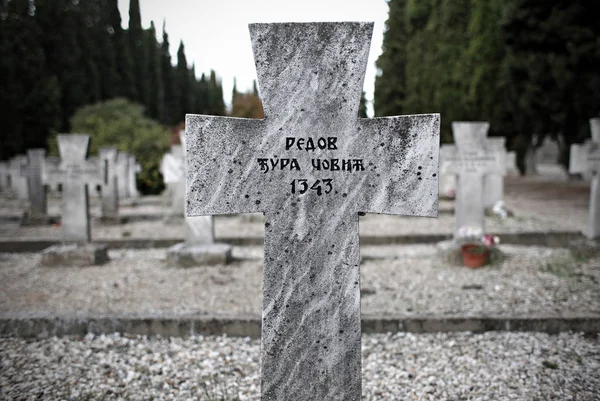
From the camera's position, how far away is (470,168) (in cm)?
668

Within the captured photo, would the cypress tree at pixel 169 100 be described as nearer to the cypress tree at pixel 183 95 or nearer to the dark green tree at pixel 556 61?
the cypress tree at pixel 183 95

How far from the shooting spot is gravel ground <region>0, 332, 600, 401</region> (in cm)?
274

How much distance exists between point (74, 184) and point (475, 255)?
5.82m

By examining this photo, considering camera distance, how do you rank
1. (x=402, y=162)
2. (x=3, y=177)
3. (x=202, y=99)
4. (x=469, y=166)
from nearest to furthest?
(x=402, y=162) → (x=469, y=166) → (x=3, y=177) → (x=202, y=99)

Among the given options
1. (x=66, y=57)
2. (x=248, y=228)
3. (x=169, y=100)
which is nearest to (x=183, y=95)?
(x=169, y=100)

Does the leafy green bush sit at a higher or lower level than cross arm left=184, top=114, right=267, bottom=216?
higher

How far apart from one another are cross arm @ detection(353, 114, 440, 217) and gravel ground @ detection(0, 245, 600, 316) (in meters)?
2.10

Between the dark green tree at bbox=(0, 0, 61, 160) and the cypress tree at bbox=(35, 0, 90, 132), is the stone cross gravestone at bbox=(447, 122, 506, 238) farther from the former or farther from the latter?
the cypress tree at bbox=(35, 0, 90, 132)

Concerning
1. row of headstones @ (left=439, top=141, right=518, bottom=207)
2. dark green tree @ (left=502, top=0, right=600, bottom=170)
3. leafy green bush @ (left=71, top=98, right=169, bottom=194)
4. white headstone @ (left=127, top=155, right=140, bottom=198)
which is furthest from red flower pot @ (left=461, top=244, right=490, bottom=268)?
leafy green bush @ (left=71, top=98, right=169, bottom=194)

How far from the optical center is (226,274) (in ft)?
19.3

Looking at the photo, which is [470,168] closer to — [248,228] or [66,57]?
[248,228]

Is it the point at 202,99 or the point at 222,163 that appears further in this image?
the point at 202,99

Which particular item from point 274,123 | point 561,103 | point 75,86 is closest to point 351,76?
point 274,123

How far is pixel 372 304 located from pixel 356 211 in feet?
9.16
